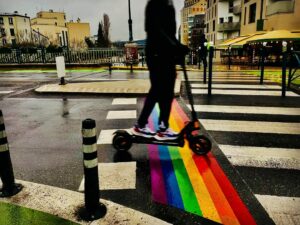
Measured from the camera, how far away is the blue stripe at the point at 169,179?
3053 mm

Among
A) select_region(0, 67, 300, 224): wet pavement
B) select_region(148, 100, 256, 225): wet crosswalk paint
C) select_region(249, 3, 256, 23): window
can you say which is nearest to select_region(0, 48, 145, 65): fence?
select_region(0, 67, 300, 224): wet pavement

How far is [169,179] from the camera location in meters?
3.54

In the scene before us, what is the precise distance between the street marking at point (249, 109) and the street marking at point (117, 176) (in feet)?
11.2

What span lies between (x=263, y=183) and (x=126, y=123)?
3143 mm

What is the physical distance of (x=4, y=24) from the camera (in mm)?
97250

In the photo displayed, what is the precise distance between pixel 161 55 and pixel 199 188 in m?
1.76

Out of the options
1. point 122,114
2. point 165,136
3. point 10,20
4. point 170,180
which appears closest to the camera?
point 170,180

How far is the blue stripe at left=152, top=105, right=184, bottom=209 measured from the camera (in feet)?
10.0

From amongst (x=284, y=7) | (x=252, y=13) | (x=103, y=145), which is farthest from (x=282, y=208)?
(x=252, y=13)

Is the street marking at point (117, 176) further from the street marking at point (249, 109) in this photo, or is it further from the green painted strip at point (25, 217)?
the street marking at point (249, 109)

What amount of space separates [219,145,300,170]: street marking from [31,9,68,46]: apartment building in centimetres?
11122

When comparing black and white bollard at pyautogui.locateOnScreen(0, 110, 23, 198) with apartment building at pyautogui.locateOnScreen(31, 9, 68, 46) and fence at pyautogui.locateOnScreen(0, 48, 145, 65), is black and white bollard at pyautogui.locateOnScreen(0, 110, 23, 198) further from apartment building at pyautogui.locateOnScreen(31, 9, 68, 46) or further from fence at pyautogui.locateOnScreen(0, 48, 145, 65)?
apartment building at pyautogui.locateOnScreen(31, 9, 68, 46)

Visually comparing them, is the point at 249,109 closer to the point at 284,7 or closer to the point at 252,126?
the point at 252,126

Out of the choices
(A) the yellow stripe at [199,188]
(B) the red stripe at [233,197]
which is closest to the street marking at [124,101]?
(A) the yellow stripe at [199,188]
